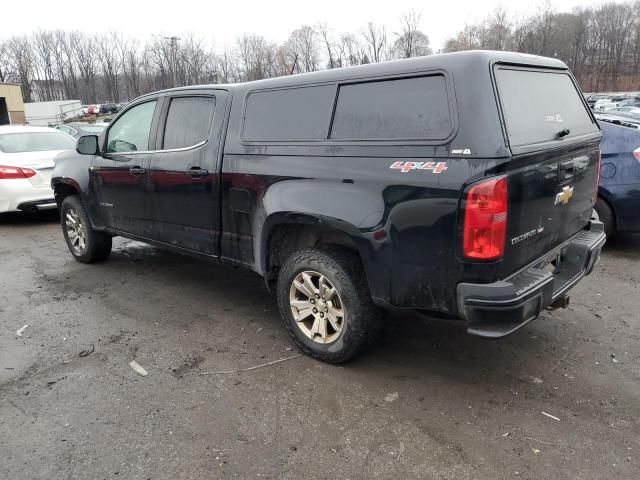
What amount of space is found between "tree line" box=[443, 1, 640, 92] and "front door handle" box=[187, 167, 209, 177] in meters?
74.4

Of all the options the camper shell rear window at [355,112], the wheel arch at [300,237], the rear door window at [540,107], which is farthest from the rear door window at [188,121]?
the rear door window at [540,107]

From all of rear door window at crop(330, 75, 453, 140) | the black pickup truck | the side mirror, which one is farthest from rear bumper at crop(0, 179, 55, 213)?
rear door window at crop(330, 75, 453, 140)

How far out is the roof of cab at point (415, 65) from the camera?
2854 millimetres

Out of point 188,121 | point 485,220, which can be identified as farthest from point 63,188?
point 485,220

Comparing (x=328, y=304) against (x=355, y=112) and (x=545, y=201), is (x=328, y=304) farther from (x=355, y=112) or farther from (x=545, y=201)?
(x=545, y=201)

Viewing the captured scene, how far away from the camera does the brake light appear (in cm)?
264

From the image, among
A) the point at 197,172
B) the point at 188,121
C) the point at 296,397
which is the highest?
the point at 188,121

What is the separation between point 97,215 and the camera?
5574mm

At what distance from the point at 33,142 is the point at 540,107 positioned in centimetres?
845

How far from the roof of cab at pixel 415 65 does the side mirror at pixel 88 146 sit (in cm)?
220

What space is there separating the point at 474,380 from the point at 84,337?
3012 millimetres

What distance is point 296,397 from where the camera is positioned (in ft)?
10.7

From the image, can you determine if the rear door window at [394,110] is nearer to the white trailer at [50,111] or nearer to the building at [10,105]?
the building at [10,105]

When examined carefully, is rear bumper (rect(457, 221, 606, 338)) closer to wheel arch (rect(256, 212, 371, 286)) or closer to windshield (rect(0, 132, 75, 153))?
wheel arch (rect(256, 212, 371, 286))
